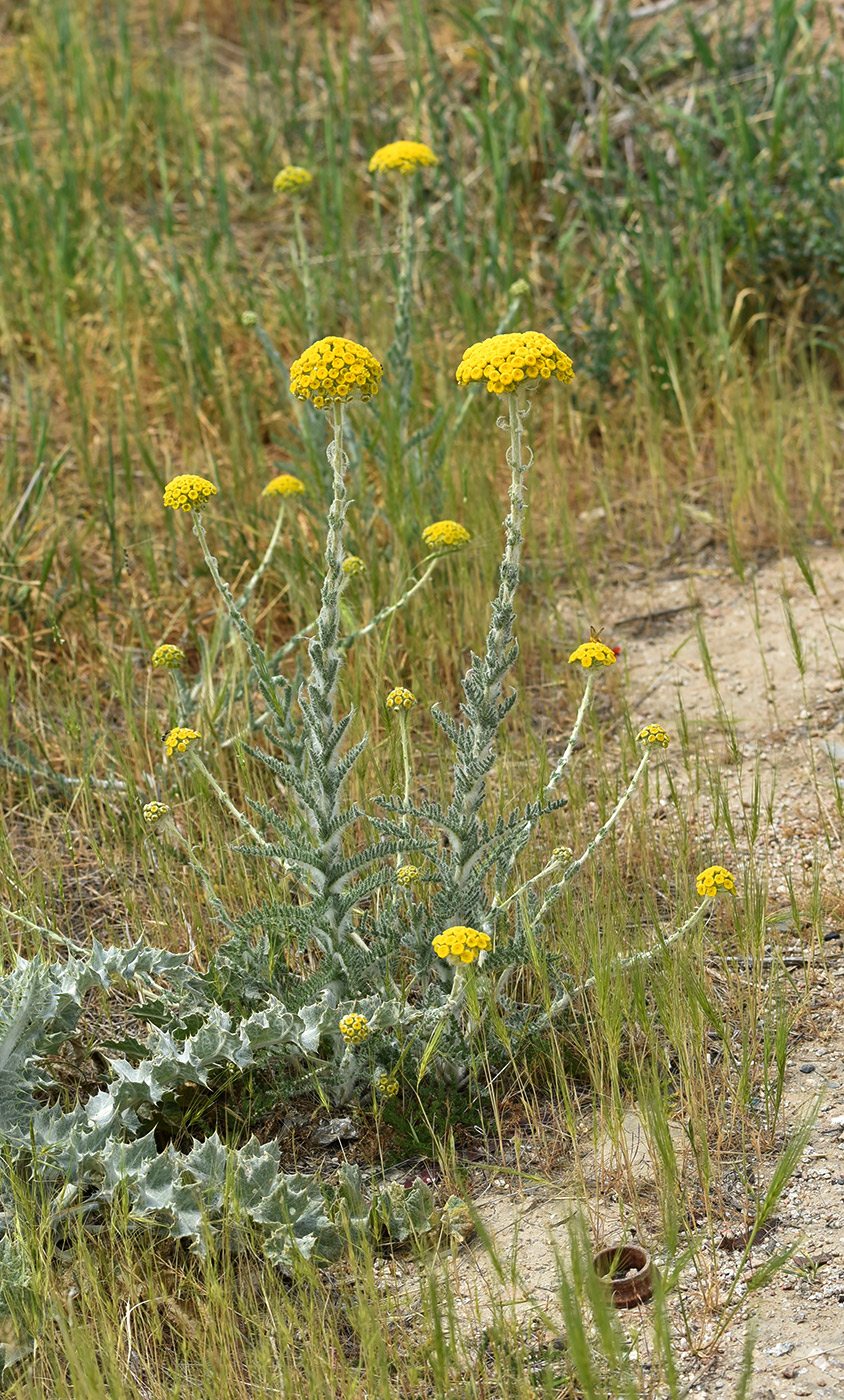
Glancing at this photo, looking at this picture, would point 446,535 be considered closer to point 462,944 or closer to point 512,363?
point 512,363

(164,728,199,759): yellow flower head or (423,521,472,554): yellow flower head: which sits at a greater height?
(423,521,472,554): yellow flower head

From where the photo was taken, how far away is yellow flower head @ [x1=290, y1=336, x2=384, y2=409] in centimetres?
188

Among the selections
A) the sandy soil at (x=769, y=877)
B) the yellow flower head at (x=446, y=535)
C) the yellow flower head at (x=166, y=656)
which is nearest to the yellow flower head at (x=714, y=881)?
the sandy soil at (x=769, y=877)

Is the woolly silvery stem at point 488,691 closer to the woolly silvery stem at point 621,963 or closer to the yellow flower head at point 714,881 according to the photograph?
the woolly silvery stem at point 621,963

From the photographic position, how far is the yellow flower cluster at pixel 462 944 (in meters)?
1.81

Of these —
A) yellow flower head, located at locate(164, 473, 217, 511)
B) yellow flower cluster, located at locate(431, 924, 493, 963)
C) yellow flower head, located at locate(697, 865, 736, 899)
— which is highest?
yellow flower head, located at locate(164, 473, 217, 511)

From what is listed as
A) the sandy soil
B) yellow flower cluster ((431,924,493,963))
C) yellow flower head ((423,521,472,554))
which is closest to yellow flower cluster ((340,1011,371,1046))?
yellow flower cluster ((431,924,493,963))

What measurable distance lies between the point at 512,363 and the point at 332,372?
269 mm

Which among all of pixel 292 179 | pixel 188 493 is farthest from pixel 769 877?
pixel 292 179

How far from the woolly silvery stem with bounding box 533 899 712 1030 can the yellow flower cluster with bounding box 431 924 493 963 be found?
0.83 feet

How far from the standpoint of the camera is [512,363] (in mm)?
1800

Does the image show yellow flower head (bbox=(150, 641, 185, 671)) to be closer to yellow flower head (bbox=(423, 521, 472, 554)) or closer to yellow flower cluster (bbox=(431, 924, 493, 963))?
yellow flower head (bbox=(423, 521, 472, 554))

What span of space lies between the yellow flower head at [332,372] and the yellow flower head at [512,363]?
0.15m

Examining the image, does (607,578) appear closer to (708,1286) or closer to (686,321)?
(686,321)
